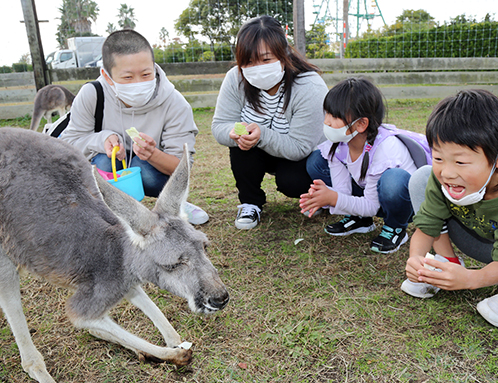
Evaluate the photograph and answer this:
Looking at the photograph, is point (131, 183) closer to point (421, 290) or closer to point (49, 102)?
point (421, 290)

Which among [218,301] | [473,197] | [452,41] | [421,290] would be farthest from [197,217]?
[452,41]

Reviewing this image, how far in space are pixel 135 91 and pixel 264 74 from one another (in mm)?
845

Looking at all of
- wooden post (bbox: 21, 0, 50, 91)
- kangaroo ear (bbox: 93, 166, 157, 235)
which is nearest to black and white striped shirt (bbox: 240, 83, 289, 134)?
kangaroo ear (bbox: 93, 166, 157, 235)

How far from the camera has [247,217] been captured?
2.98 metres

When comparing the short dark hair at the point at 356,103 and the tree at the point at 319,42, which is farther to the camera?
the tree at the point at 319,42

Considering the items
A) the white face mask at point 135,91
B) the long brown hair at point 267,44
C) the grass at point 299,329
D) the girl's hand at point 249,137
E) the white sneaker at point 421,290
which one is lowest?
the grass at point 299,329

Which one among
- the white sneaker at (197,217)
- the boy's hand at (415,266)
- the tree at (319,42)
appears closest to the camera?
the boy's hand at (415,266)

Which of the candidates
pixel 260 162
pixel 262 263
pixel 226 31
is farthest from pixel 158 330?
pixel 226 31

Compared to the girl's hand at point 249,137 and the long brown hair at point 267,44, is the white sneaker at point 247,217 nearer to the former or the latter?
the girl's hand at point 249,137

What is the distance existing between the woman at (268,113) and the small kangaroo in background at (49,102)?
3.73 m

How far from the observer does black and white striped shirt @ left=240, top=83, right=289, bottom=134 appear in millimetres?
2875

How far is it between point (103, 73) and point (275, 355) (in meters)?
2.05

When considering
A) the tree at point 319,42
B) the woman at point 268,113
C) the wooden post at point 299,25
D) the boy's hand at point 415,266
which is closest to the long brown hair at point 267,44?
the woman at point 268,113

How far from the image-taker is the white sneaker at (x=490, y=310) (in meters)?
1.80
